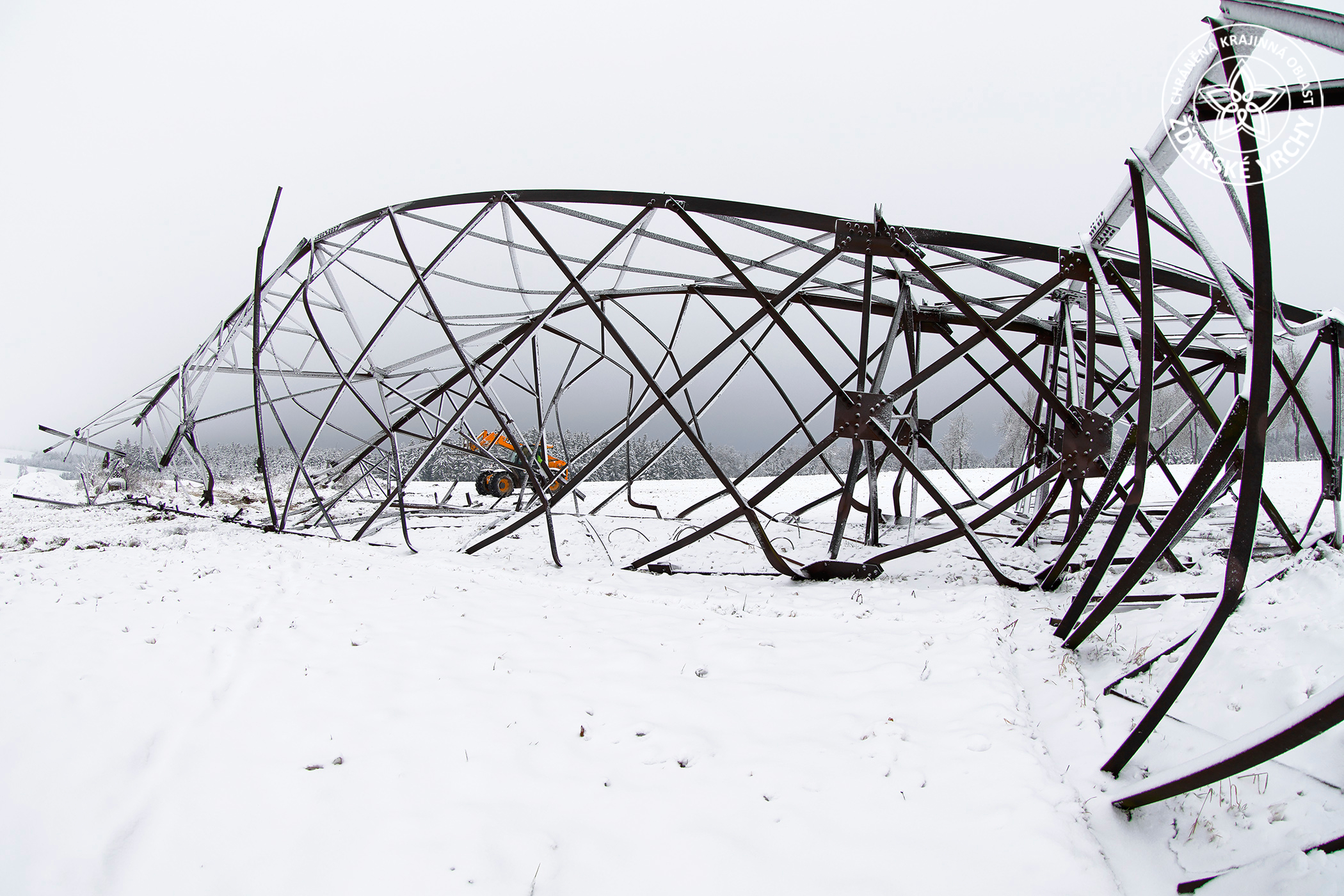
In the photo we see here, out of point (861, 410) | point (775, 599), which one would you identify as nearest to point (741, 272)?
point (861, 410)

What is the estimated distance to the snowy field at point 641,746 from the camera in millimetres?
2260

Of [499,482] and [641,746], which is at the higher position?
[499,482]

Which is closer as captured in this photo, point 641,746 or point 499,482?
point 641,746

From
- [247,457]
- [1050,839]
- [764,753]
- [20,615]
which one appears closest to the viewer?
[1050,839]

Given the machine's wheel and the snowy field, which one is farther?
the machine's wheel

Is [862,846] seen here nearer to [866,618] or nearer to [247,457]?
[866,618]

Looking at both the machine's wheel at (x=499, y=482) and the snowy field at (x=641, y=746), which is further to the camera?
the machine's wheel at (x=499, y=482)

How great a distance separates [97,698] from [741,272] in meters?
7.06

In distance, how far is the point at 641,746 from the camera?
316 cm

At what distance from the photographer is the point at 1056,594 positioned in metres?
5.97

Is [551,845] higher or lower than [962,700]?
lower

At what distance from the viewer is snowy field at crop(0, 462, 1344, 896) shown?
7.41ft

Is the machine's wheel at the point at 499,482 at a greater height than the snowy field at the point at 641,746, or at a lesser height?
greater

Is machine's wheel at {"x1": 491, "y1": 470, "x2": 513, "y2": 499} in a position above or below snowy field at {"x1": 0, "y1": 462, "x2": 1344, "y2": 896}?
above
